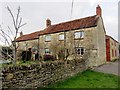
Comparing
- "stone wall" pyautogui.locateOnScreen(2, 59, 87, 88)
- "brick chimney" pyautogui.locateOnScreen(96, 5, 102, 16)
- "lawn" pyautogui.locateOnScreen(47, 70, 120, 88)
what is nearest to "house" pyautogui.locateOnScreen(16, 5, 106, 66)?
"brick chimney" pyautogui.locateOnScreen(96, 5, 102, 16)

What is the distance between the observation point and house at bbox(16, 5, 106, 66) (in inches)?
901

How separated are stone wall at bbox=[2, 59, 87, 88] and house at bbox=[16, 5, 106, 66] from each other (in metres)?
8.05

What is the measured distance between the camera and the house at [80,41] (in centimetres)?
2288

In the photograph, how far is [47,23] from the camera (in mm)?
36250

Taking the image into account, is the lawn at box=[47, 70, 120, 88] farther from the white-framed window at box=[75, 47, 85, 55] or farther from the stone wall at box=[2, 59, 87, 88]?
the white-framed window at box=[75, 47, 85, 55]

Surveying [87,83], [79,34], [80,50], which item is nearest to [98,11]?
[79,34]

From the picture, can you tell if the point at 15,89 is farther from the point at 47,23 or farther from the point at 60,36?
the point at 47,23

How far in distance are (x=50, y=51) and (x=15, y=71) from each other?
2201 centimetres

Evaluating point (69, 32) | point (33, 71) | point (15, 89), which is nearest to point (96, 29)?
point (69, 32)

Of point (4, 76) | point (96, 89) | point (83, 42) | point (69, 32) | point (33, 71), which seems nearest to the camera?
point (4, 76)

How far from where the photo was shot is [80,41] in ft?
80.3

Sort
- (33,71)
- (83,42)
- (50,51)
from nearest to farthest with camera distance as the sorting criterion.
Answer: (33,71) → (83,42) → (50,51)

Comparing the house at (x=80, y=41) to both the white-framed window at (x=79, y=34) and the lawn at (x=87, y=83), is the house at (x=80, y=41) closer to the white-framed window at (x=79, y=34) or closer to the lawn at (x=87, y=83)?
the white-framed window at (x=79, y=34)

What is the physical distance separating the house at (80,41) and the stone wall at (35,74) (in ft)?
26.4
